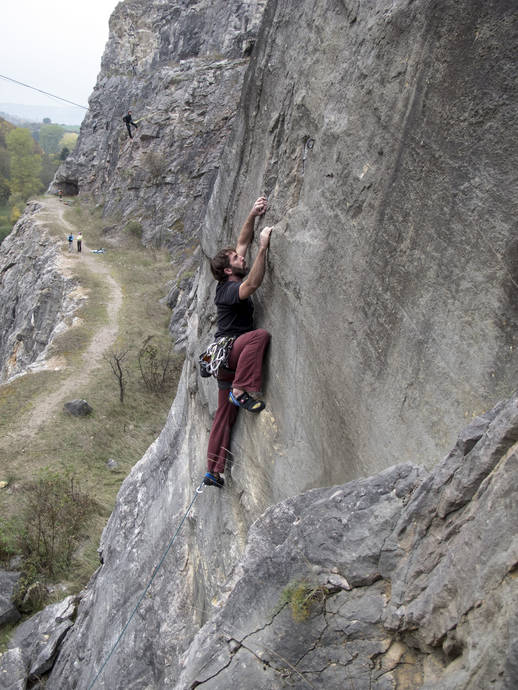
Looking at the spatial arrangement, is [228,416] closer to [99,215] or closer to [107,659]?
[107,659]

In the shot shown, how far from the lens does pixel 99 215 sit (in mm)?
34125

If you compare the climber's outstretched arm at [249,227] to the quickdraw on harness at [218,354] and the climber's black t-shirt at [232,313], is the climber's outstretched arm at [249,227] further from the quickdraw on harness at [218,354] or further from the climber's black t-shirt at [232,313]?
the quickdraw on harness at [218,354]

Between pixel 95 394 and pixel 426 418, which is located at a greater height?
pixel 426 418

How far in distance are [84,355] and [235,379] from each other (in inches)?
572

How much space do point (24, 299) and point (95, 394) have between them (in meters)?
13.0

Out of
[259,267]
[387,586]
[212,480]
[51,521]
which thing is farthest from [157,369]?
[387,586]

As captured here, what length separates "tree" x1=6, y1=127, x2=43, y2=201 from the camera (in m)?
59.6

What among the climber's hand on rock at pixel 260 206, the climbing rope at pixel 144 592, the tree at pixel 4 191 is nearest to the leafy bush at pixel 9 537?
the climbing rope at pixel 144 592

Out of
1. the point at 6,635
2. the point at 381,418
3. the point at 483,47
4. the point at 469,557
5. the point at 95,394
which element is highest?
the point at 483,47

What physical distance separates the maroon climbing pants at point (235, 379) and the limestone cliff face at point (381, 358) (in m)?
0.15

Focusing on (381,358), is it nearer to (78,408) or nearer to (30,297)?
(78,408)

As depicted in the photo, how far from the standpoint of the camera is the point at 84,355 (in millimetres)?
17859

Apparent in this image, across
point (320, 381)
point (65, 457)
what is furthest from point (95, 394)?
point (320, 381)

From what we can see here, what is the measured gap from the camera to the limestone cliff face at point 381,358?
2.18m
